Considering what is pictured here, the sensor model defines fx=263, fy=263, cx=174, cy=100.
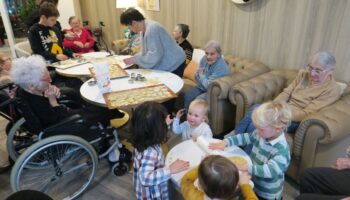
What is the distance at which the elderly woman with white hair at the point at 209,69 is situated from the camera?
250 cm

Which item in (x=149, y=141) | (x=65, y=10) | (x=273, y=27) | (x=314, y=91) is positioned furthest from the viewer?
(x=65, y=10)

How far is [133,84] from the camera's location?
90.9 inches

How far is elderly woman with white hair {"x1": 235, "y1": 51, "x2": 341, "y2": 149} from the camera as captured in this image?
1.94 metres

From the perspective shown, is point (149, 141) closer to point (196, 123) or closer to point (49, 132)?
point (196, 123)

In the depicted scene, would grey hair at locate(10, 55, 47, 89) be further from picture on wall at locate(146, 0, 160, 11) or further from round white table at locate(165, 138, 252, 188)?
picture on wall at locate(146, 0, 160, 11)

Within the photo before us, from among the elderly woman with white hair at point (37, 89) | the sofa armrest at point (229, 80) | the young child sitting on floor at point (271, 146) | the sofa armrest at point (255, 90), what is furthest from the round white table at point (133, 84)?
the young child sitting on floor at point (271, 146)

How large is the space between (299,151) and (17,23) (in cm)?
554

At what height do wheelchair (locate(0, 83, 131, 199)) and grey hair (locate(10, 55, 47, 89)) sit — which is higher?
grey hair (locate(10, 55, 47, 89))

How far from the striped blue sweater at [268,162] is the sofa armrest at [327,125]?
508 millimetres

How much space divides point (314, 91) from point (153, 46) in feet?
4.84

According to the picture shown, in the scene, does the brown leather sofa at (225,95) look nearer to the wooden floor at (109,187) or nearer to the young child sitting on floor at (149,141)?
the wooden floor at (109,187)

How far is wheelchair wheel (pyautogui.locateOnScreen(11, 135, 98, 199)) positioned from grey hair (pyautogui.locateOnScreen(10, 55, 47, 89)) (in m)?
0.40

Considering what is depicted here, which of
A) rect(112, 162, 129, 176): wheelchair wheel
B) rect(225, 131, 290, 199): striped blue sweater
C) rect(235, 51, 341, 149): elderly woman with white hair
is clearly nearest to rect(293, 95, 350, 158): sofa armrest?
rect(235, 51, 341, 149): elderly woman with white hair

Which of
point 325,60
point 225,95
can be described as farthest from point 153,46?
point 325,60
